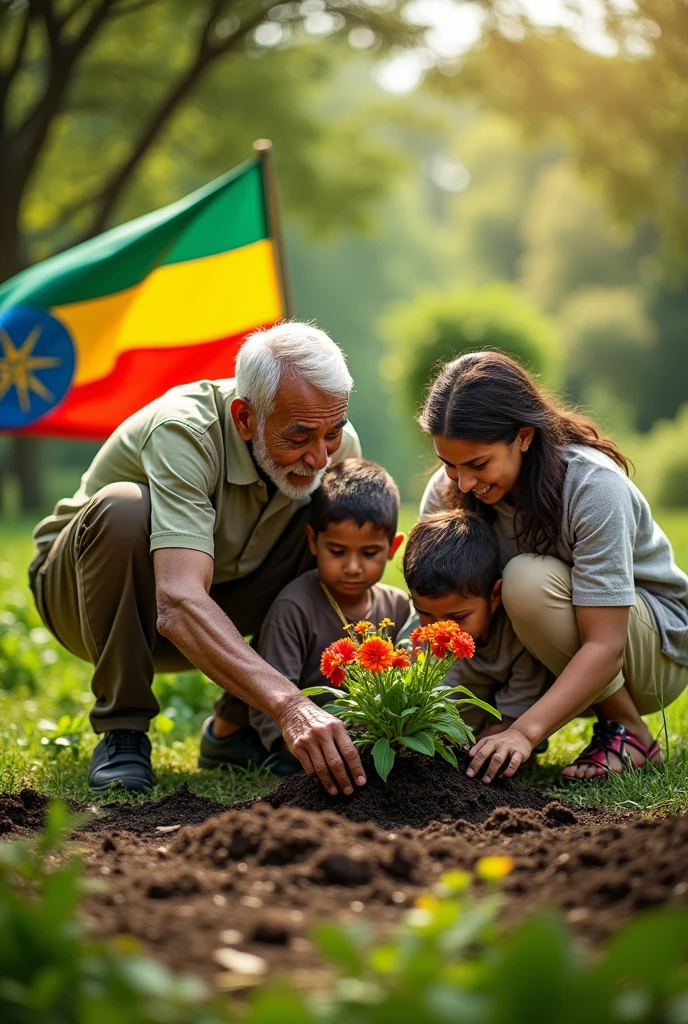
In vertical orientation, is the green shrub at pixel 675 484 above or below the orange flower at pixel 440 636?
below

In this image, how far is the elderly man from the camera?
10.2ft

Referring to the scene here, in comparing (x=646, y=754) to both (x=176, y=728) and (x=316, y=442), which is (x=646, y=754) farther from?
(x=176, y=728)

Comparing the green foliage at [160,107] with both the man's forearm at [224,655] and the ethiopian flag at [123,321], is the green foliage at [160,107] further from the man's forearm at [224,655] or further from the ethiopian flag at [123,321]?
the man's forearm at [224,655]

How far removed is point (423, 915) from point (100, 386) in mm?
4024

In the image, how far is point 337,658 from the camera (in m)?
2.74

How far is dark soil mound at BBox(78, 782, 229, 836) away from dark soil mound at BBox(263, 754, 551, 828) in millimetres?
185

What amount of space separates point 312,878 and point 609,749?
68.4 inches

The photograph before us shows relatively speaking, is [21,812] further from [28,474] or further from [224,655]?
[28,474]

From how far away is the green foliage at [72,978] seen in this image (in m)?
1.22

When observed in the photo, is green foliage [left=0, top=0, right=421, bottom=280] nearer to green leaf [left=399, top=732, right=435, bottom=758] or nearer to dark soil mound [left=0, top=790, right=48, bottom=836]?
dark soil mound [left=0, top=790, right=48, bottom=836]

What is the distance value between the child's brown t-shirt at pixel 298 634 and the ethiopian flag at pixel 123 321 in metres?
1.82

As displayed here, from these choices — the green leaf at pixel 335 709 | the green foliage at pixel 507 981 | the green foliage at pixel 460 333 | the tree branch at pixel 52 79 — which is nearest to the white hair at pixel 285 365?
the green leaf at pixel 335 709

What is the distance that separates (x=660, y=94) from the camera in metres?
14.4

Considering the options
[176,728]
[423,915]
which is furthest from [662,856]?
[176,728]
